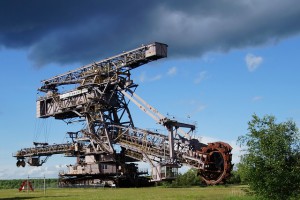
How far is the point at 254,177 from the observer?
30.8 metres

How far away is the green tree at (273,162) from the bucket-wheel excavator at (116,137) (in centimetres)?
3488

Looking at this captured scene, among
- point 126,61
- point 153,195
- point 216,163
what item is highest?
point 126,61

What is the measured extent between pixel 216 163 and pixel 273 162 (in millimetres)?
38425

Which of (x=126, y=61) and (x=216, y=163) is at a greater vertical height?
(x=126, y=61)

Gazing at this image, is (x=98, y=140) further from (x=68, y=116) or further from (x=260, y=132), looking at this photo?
(x=260, y=132)

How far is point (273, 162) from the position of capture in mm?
30125

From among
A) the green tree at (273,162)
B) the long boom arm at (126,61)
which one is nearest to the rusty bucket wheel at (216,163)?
the long boom arm at (126,61)

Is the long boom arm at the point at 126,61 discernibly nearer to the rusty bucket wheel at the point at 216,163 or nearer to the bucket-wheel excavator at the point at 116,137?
the bucket-wheel excavator at the point at 116,137

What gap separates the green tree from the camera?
30078 millimetres

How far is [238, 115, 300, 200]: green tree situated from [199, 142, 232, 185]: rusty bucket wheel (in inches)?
1361

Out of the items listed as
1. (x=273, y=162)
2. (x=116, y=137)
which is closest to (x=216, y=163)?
(x=116, y=137)

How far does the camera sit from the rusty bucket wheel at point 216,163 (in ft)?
216

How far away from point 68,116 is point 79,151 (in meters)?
9.78

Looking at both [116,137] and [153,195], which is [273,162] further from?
[116,137]
